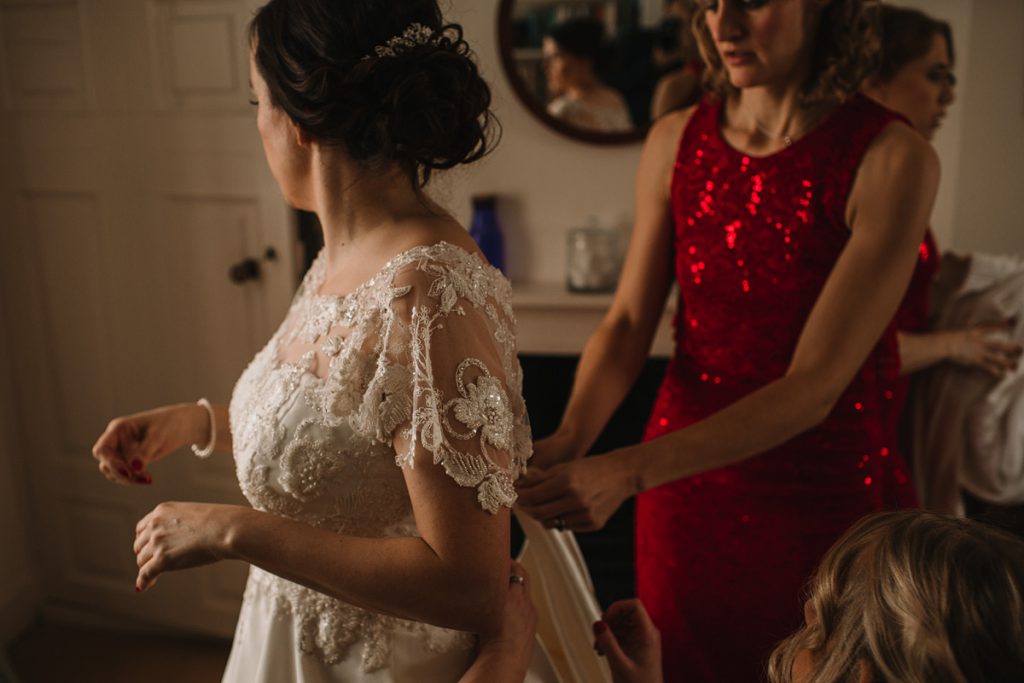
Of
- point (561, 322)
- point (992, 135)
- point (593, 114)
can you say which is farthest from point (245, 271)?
point (992, 135)

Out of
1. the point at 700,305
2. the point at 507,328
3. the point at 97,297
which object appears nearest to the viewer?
the point at 507,328

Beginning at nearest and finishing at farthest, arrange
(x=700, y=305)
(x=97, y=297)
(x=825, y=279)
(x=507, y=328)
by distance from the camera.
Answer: (x=507, y=328) < (x=825, y=279) < (x=700, y=305) < (x=97, y=297)

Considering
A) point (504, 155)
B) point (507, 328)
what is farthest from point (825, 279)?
point (504, 155)

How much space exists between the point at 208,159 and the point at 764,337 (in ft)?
5.56

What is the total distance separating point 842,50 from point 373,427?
85 cm

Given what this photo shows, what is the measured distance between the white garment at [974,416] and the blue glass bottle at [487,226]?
1.25m

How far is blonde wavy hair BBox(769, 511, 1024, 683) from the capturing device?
74 centimetres

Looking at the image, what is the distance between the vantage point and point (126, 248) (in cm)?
264

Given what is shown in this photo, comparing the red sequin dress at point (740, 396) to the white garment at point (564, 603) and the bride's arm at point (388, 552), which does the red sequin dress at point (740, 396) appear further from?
the bride's arm at point (388, 552)

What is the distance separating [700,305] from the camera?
148cm

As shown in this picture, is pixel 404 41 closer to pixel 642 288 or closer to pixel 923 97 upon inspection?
pixel 642 288

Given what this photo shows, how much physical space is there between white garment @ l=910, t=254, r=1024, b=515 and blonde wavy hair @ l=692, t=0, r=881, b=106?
32.2 inches

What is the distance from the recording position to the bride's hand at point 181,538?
0.96m

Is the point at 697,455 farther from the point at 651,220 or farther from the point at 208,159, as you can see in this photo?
the point at 208,159
